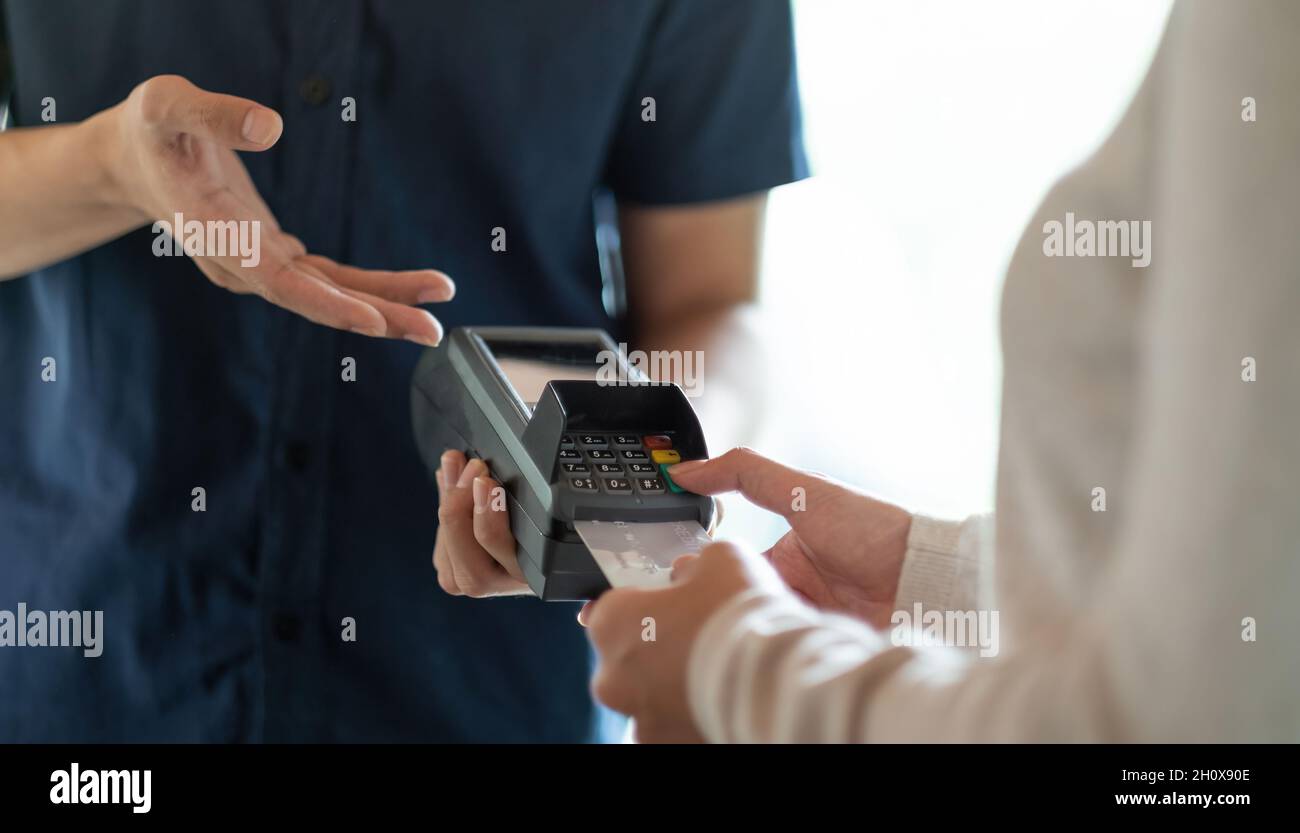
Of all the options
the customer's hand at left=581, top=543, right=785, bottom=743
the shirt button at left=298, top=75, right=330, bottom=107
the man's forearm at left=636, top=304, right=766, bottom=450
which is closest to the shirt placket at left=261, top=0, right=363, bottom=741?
the shirt button at left=298, top=75, right=330, bottom=107

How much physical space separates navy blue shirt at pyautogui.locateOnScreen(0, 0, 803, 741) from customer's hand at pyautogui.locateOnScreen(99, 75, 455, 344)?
0.07 meters

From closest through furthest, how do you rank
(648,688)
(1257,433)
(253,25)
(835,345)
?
(1257,433) → (648,688) → (253,25) → (835,345)

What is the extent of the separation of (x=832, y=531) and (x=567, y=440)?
14 cm

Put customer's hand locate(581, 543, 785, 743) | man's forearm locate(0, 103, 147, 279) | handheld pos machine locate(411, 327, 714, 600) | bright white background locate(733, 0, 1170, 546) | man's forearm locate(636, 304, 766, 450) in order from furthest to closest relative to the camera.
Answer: bright white background locate(733, 0, 1170, 546) < man's forearm locate(636, 304, 766, 450) < man's forearm locate(0, 103, 147, 279) < handheld pos machine locate(411, 327, 714, 600) < customer's hand locate(581, 543, 785, 743)

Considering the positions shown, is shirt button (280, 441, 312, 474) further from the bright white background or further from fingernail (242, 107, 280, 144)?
the bright white background

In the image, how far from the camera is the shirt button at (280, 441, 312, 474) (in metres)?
0.67

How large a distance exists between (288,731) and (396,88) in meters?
0.40

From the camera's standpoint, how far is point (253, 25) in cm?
64

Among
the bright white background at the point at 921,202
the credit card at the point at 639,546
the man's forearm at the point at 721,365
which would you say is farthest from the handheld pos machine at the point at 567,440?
the bright white background at the point at 921,202

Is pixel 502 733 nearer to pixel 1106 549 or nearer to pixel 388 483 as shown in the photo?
pixel 388 483

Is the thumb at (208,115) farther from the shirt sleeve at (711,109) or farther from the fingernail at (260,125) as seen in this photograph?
the shirt sleeve at (711,109)

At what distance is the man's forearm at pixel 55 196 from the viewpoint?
58 centimetres

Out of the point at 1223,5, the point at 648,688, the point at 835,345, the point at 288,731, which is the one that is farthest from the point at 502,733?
the point at 835,345

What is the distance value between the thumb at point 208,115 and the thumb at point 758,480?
24cm
